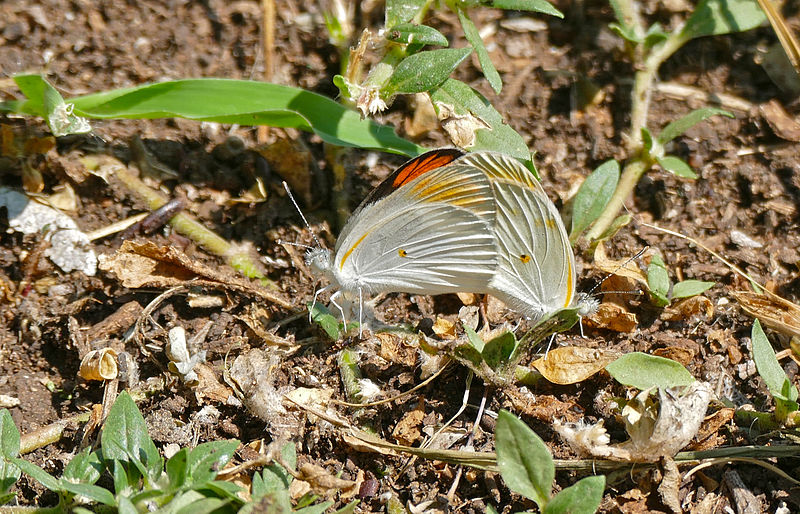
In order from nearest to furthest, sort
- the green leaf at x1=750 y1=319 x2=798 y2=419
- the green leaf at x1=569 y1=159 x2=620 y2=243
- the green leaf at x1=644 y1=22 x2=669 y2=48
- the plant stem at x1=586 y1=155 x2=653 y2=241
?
the green leaf at x1=750 y1=319 x2=798 y2=419 → the green leaf at x1=569 y1=159 x2=620 y2=243 → the plant stem at x1=586 y1=155 x2=653 y2=241 → the green leaf at x1=644 y1=22 x2=669 y2=48

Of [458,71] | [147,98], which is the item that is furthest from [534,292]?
[147,98]

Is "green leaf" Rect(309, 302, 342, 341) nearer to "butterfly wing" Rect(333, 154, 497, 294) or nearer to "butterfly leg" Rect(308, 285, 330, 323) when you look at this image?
"butterfly leg" Rect(308, 285, 330, 323)

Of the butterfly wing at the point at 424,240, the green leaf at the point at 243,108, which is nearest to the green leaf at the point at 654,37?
the green leaf at the point at 243,108

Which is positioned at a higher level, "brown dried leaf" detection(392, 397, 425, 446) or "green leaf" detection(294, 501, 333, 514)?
"green leaf" detection(294, 501, 333, 514)

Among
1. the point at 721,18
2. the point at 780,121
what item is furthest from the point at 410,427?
the point at 721,18

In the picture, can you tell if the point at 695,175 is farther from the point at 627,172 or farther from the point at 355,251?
the point at 355,251

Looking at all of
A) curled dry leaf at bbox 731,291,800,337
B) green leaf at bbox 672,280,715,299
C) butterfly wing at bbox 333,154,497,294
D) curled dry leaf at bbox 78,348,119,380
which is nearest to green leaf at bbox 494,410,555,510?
butterfly wing at bbox 333,154,497,294

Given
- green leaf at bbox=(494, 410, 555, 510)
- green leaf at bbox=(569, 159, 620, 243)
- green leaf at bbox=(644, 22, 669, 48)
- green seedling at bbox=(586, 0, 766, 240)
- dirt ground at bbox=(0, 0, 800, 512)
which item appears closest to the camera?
green leaf at bbox=(494, 410, 555, 510)
